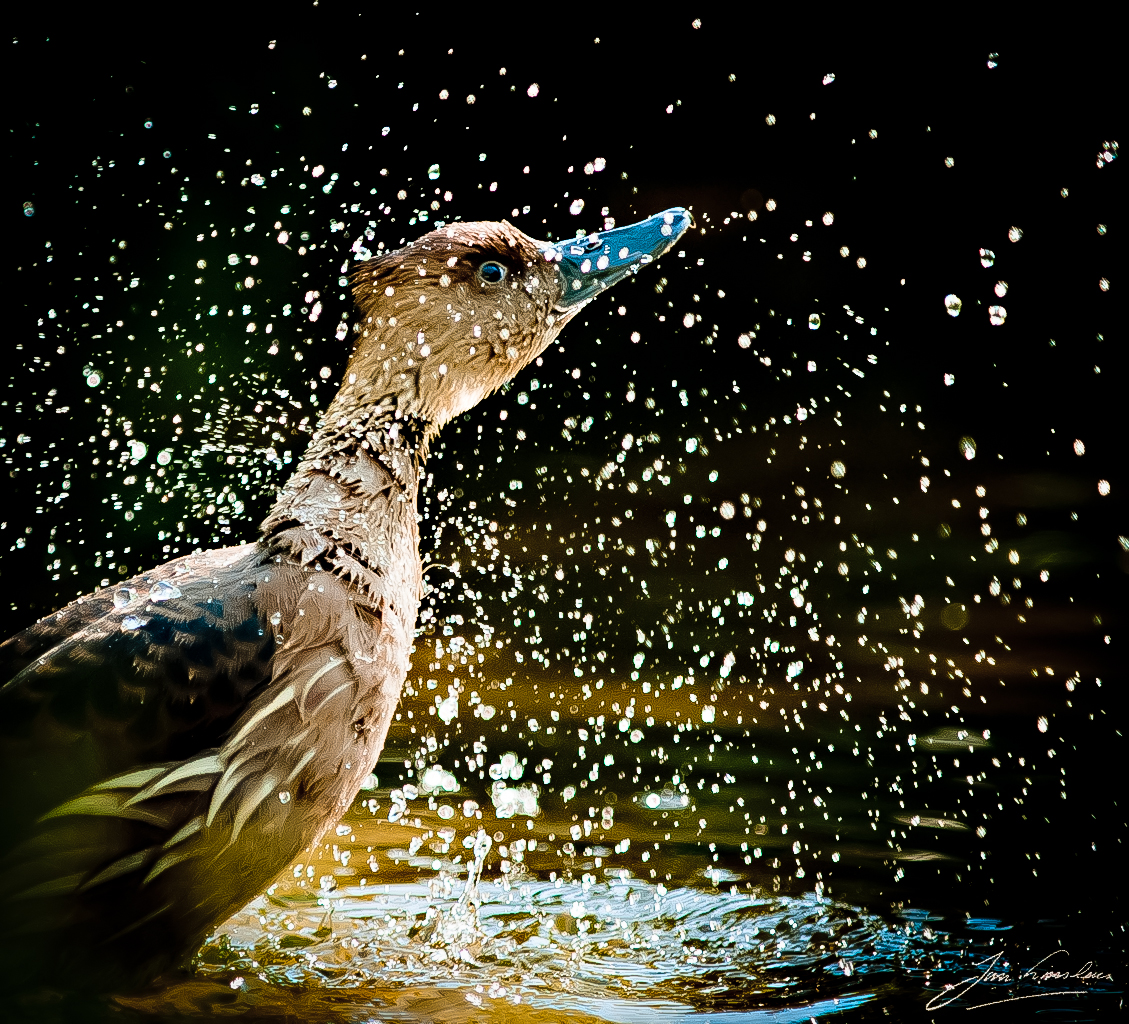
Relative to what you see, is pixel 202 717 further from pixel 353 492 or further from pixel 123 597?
pixel 353 492

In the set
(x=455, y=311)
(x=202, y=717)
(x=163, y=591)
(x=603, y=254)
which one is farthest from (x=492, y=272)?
(x=202, y=717)

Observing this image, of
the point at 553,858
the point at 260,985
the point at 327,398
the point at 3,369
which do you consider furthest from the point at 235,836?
the point at 327,398

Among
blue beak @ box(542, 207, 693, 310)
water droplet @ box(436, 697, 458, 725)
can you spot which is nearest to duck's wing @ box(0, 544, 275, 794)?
blue beak @ box(542, 207, 693, 310)

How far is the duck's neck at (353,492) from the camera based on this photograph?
2.52 m

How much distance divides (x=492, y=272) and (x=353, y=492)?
0.72 meters

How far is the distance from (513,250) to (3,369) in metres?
→ 3.36

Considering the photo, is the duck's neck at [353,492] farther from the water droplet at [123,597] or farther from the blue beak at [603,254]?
the blue beak at [603,254]

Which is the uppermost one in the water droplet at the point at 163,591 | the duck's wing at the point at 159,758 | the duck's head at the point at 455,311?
the duck's head at the point at 455,311

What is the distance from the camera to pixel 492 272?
2.99 m

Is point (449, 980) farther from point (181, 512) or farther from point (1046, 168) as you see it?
point (1046, 168)

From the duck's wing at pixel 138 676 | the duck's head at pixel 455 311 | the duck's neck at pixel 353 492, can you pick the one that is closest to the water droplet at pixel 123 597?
the duck's wing at pixel 138 676

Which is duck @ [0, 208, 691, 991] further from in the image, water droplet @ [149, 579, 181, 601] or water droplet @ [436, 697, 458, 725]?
water droplet @ [436, 697, 458, 725]

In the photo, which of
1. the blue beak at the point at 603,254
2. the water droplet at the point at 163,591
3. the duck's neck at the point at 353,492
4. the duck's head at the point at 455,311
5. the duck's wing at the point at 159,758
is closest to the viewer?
the duck's wing at the point at 159,758

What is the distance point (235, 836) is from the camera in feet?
7.30
